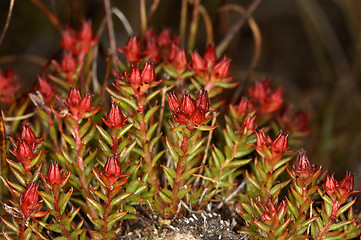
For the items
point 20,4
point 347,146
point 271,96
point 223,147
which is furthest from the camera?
point 20,4

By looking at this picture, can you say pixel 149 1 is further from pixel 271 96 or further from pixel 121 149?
pixel 121 149

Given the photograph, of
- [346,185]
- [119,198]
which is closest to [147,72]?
[119,198]

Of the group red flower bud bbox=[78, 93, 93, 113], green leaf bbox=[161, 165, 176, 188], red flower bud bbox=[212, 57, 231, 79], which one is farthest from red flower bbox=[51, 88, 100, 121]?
red flower bud bbox=[212, 57, 231, 79]

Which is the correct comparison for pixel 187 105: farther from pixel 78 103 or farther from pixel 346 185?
pixel 346 185

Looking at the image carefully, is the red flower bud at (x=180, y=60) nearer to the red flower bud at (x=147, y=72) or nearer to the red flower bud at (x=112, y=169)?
the red flower bud at (x=147, y=72)

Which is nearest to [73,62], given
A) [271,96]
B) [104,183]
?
[104,183]

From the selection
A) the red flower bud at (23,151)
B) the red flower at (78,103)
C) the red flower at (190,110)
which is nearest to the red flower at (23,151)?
the red flower bud at (23,151)
